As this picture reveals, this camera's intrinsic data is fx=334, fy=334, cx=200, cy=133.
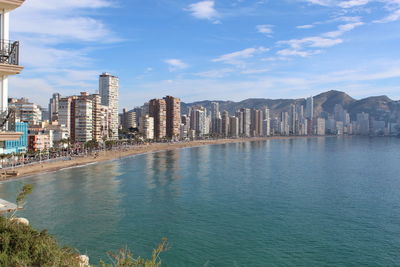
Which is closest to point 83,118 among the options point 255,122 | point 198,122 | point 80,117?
point 80,117

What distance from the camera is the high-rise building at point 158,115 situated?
119 metres

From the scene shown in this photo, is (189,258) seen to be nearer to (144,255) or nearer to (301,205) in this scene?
(144,255)

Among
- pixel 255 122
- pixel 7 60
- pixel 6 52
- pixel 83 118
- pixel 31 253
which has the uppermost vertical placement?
pixel 255 122

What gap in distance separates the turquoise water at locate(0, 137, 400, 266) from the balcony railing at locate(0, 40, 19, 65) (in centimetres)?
1071

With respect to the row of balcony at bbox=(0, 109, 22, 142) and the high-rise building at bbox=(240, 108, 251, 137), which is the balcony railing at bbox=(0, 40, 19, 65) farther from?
the high-rise building at bbox=(240, 108, 251, 137)

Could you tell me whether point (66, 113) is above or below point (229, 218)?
above

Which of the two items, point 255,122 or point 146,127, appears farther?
point 255,122

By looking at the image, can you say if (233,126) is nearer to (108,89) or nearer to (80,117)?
(108,89)

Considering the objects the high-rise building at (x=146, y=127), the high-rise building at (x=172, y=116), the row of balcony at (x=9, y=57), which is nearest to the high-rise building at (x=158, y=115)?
the high-rise building at (x=172, y=116)

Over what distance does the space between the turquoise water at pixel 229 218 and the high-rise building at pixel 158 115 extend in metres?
82.3

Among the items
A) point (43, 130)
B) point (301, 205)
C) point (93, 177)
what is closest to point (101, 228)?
point (301, 205)

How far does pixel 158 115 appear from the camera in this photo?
120000mm

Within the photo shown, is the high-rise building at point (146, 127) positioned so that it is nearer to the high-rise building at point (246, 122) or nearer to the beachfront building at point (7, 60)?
the high-rise building at point (246, 122)

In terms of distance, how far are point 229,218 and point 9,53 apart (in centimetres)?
1863
